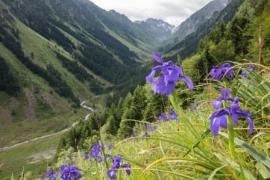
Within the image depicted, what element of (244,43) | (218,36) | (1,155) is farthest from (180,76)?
(1,155)

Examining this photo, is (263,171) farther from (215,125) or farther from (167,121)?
(167,121)

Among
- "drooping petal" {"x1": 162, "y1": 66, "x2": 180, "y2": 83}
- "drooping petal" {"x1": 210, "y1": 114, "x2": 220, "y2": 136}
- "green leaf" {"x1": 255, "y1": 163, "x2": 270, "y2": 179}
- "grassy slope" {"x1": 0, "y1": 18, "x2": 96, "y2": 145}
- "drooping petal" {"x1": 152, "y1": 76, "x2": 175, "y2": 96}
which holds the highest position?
"grassy slope" {"x1": 0, "y1": 18, "x2": 96, "y2": 145}

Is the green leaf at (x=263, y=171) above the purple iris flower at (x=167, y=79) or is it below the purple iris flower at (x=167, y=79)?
below

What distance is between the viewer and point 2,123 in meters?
178

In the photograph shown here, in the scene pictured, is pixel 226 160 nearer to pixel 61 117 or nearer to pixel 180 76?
pixel 180 76

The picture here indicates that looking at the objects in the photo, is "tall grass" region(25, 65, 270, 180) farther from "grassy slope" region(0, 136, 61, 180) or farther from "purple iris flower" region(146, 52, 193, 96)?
"grassy slope" region(0, 136, 61, 180)

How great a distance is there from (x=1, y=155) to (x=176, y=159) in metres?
157

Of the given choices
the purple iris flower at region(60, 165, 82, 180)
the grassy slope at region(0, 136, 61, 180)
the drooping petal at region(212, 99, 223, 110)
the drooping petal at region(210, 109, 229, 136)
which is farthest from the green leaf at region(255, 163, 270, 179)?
the grassy slope at region(0, 136, 61, 180)

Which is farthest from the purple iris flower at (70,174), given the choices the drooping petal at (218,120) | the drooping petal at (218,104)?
the drooping petal at (218,120)

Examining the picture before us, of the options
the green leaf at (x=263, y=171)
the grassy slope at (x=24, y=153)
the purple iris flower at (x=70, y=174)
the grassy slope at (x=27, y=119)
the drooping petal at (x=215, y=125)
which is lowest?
the green leaf at (x=263, y=171)

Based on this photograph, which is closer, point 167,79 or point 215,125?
point 215,125

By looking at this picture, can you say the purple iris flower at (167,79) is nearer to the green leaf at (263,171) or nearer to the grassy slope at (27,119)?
the green leaf at (263,171)

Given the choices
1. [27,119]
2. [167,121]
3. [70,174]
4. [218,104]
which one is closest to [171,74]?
[218,104]

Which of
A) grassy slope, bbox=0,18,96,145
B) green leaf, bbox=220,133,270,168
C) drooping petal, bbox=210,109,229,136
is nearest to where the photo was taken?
drooping petal, bbox=210,109,229,136
